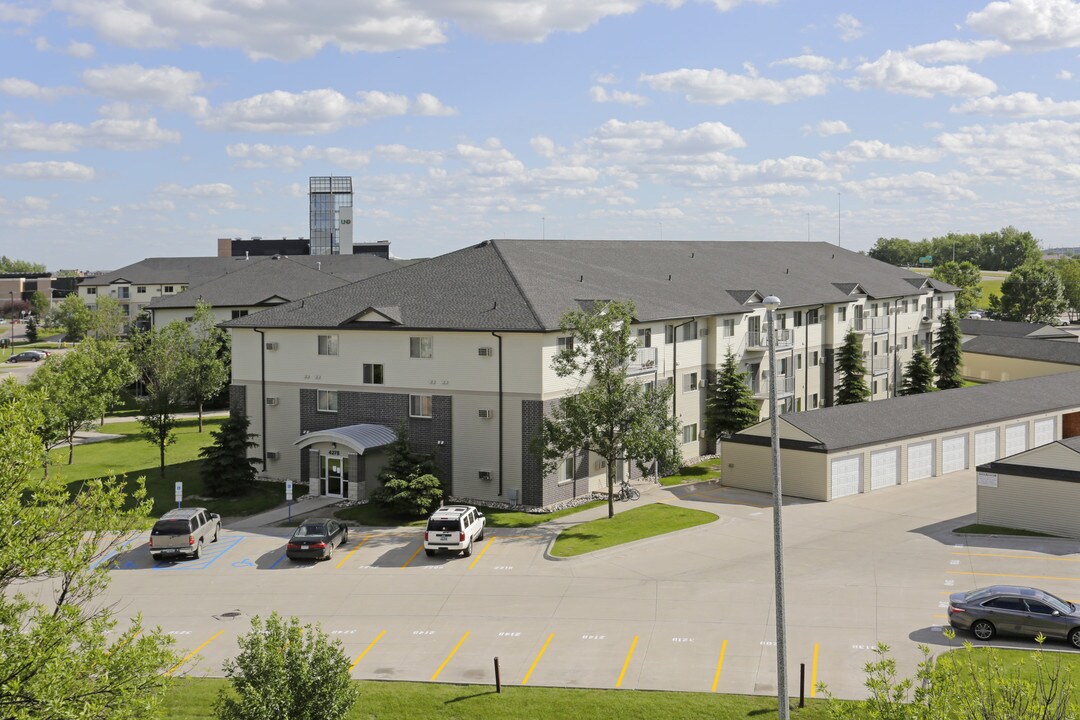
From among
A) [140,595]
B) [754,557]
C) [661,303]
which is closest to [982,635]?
[754,557]

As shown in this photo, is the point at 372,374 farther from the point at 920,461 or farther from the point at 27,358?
the point at 27,358

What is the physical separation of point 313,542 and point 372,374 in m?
12.7

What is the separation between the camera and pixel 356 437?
43938 millimetres

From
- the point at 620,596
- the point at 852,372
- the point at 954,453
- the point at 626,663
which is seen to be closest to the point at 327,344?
the point at 620,596

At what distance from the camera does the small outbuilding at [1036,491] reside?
121 feet

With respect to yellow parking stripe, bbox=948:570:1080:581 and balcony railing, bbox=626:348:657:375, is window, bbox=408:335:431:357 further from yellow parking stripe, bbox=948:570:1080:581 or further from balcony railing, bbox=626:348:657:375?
yellow parking stripe, bbox=948:570:1080:581

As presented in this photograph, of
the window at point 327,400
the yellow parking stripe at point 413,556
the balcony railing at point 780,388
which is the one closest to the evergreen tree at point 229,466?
the window at point 327,400

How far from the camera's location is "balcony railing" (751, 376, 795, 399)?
57.9 meters

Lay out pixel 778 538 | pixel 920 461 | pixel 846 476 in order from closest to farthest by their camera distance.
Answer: pixel 778 538 → pixel 846 476 → pixel 920 461

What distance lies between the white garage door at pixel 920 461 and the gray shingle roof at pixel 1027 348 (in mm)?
32946

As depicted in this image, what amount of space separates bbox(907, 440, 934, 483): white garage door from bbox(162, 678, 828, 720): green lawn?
92.7ft

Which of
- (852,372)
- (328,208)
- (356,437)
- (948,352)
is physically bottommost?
(356,437)

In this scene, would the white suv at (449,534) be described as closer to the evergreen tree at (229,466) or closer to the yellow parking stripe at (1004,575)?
the evergreen tree at (229,466)

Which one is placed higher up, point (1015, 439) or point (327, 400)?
point (327, 400)
